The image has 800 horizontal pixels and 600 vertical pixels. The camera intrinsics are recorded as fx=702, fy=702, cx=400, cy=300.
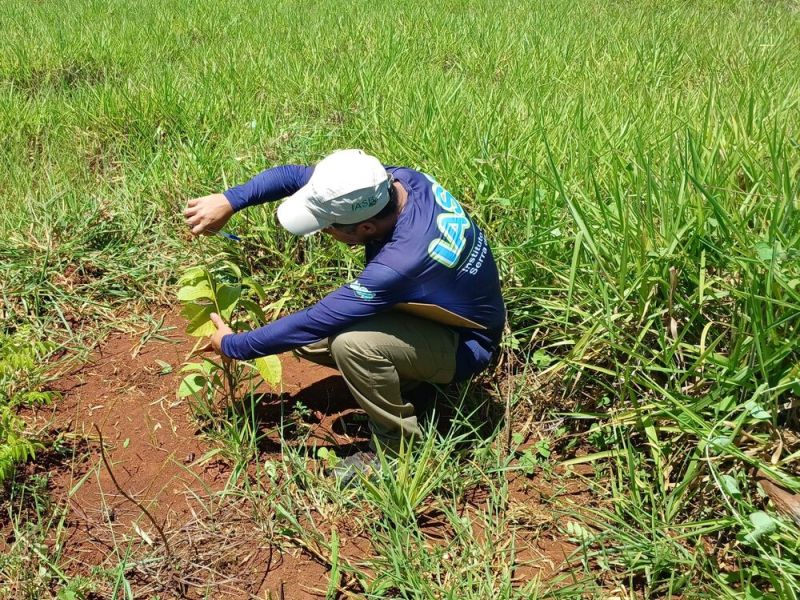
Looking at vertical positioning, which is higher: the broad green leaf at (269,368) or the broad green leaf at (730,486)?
the broad green leaf at (269,368)

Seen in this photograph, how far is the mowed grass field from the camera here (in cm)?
184

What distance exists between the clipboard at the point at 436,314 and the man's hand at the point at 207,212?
677 mm

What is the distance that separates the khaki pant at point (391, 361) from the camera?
206cm

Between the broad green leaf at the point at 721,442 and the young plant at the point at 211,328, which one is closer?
the broad green leaf at the point at 721,442

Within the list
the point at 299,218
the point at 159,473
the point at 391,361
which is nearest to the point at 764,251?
the point at 391,361

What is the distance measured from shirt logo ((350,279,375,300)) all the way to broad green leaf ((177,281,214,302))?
1.60 feet

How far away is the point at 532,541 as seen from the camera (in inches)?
77.9

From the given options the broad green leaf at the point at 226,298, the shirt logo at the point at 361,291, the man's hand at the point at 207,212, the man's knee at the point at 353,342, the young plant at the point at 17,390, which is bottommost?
the young plant at the point at 17,390

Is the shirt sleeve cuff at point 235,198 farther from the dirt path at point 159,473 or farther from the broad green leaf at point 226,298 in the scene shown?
the dirt path at point 159,473

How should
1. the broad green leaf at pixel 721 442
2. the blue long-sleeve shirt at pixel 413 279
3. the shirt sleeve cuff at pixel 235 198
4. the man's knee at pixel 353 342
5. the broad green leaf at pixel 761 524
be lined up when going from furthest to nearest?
the shirt sleeve cuff at pixel 235 198 < the man's knee at pixel 353 342 < the blue long-sleeve shirt at pixel 413 279 < the broad green leaf at pixel 721 442 < the broad green leaf at pixel 761 524

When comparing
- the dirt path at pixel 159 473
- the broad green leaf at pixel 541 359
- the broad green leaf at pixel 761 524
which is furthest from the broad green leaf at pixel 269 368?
the broad green leaf at pixel 761 524

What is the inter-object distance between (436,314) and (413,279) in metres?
0.18

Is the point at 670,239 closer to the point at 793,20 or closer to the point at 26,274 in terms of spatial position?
the point at 26,274

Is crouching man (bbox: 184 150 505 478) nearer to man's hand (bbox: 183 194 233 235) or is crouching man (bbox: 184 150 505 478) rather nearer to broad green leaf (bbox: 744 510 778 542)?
man's hand (bbox: 183 194 233 235)
